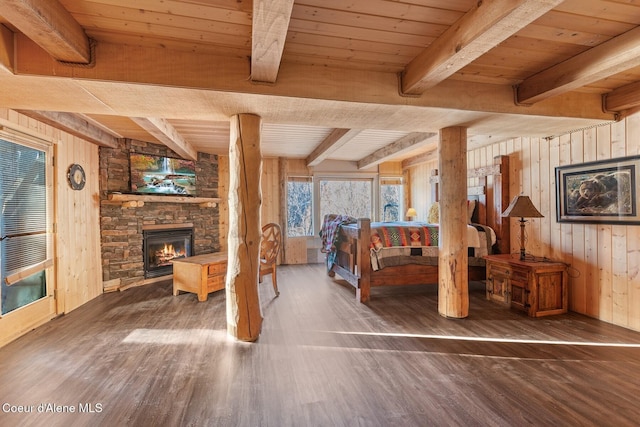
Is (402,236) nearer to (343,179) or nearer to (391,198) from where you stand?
(343,179)

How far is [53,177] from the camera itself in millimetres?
3311

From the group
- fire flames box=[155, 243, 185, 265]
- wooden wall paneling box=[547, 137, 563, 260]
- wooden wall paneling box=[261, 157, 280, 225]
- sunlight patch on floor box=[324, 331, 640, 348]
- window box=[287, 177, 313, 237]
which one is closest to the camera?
sunlight patch on floor box=[324, 331, 640, 348]

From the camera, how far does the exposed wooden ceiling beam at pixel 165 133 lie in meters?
3.12

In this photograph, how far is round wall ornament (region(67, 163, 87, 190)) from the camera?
142 inches

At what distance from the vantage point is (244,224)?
256cm

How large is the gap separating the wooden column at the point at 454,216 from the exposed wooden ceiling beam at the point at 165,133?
3199 millimetres

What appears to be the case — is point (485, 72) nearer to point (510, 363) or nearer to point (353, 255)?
point (510, 363)

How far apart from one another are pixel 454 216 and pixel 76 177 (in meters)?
4.66

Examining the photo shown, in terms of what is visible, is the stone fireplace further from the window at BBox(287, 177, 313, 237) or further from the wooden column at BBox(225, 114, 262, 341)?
the wooden column at BBox(225, 114, 262, 341)

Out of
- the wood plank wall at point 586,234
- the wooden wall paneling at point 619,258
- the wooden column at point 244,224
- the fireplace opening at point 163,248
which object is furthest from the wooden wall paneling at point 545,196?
the fireplace opening at point 163,248

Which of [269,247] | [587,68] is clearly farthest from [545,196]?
[269,247]

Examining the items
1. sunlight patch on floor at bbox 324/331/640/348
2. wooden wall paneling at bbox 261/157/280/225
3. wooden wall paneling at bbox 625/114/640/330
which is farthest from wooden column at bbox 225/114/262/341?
wooden wall paneling at bbox 261/157/280/225

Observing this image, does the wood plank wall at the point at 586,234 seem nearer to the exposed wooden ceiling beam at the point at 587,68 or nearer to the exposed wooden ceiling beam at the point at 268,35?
the exposed wooden ceiling beam at the point at 587,68

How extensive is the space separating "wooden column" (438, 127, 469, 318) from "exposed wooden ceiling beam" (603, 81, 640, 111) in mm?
1334
